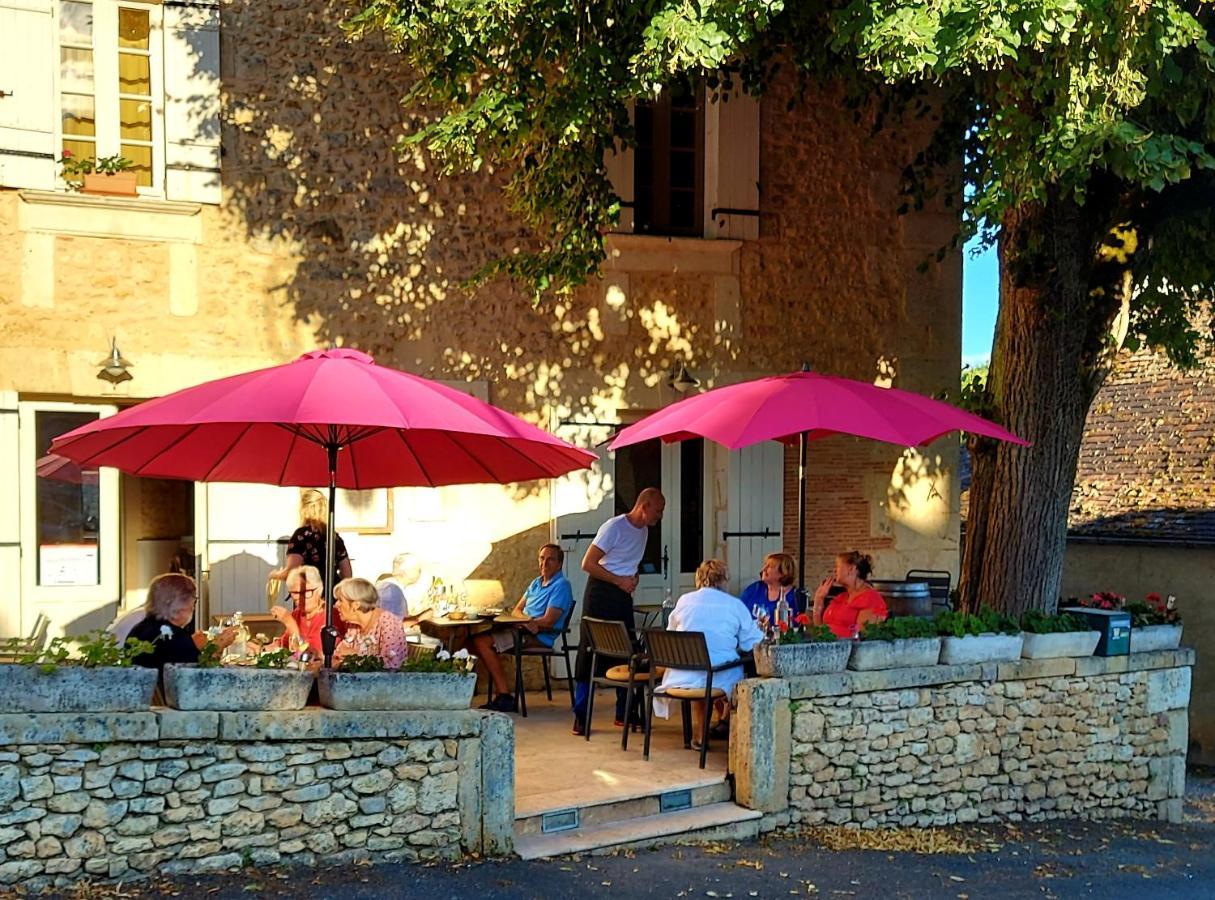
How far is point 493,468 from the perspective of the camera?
24.1 feet

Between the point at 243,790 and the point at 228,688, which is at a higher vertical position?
the point at 228,688

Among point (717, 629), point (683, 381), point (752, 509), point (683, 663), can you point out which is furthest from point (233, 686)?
point (752, 509)

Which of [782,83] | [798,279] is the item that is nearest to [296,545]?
[798,279]

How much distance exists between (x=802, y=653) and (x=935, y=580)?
3.78 m

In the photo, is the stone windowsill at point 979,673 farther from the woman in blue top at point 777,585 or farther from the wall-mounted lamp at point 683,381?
the wall-mounted lamp at point 683,381

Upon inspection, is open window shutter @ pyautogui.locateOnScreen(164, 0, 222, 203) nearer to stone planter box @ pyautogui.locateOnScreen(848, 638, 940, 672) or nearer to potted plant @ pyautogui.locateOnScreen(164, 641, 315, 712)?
potted plant @ pyautogui.locateOnScreen(164, 641, 315, 712)

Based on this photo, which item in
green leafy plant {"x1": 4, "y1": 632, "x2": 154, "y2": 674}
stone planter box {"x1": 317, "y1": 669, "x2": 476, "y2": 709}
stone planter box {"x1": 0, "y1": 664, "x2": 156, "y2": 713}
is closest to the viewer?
stone planter box {"x1": 0, "y1": 664, "x2": 156, "y2": 713}

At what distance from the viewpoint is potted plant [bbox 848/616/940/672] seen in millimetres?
7730

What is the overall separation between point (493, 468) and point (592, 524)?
9.68 ft

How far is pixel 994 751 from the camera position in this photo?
27.5ft

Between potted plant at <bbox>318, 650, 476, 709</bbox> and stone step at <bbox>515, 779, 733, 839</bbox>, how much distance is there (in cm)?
71

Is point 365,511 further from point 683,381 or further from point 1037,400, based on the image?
point 1037,400

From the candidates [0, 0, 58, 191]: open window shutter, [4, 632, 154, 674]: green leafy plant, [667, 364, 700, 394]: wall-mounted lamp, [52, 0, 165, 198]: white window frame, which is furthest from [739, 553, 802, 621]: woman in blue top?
[0, 0, 58, 191]: open window shutter

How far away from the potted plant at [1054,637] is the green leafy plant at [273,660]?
484 centimetres
